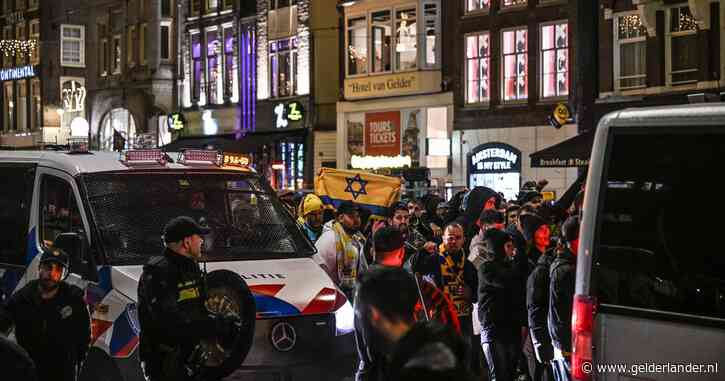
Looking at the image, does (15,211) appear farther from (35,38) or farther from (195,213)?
(35,38)

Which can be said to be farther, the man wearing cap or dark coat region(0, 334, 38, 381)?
the man wearing cap

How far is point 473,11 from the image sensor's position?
35438 millimetres

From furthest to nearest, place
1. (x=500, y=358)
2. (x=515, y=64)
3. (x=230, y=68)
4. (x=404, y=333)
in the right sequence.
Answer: (x=230, y=68) < (x=515, y=64) < (x=500, y=358) < (x=404, y=333)

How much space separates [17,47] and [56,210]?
167ft

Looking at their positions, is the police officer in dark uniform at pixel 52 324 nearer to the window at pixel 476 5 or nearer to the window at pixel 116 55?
the window at pixel 476 5

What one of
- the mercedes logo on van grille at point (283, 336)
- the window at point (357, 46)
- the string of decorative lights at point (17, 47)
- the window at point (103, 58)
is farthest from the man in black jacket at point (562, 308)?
the string of decorative lights at point (17, 47)

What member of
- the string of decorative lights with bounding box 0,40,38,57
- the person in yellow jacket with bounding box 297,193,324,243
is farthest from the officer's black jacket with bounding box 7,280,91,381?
the string of decorative lights with bounding box 0,40,38,57

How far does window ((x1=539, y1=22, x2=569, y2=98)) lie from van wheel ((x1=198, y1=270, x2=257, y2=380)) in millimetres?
26216

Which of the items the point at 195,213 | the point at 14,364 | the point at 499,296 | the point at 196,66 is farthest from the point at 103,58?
the point at 14,364

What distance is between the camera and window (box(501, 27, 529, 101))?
34188 mm

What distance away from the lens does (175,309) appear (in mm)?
7523

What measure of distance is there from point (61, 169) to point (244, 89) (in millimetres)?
35109

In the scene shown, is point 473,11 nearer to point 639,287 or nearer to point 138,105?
point 138,105

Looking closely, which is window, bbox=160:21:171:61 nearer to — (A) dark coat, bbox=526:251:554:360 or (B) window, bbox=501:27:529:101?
(B) window, bbox=501:27:529:101
